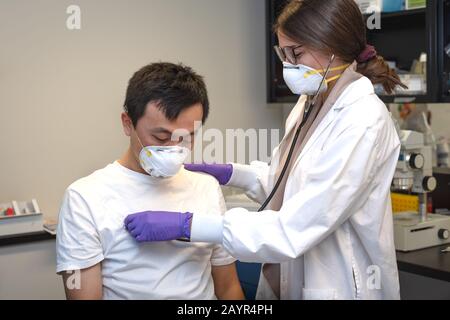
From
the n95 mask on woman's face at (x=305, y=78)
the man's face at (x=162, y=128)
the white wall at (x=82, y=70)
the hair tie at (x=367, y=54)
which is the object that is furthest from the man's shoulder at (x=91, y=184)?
the white wall at (x=82, y=70)

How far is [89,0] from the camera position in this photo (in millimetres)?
2648

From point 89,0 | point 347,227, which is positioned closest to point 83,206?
point 347,227

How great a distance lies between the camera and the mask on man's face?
156 centimetres

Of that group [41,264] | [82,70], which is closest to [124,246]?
[41,264]

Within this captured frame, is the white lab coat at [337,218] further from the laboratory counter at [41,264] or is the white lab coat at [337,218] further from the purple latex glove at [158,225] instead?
the laboratory counter at [41,264]

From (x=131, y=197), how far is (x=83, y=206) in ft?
0.46

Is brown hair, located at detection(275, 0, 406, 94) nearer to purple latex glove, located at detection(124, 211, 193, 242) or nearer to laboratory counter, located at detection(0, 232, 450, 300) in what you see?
purple latex glove, located at detection(124, 211, 193, 242)

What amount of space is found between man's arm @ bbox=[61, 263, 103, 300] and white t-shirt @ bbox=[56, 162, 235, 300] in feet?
0.08

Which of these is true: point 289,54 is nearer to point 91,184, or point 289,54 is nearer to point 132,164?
point 132,164

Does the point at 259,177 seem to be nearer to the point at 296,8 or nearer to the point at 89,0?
the point at 296,8

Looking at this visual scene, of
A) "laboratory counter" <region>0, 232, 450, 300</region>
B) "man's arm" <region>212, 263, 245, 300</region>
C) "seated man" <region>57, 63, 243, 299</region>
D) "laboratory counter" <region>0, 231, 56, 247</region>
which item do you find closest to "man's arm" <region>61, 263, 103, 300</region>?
"seated man" <region>57, 63, 243, 299</region>

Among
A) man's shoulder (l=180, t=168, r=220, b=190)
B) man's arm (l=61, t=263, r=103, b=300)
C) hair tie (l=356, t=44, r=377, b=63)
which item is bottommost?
man's arm (l=61, t=263, r=103, b=300)

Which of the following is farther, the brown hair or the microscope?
the microscope

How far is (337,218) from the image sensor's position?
148 cm
